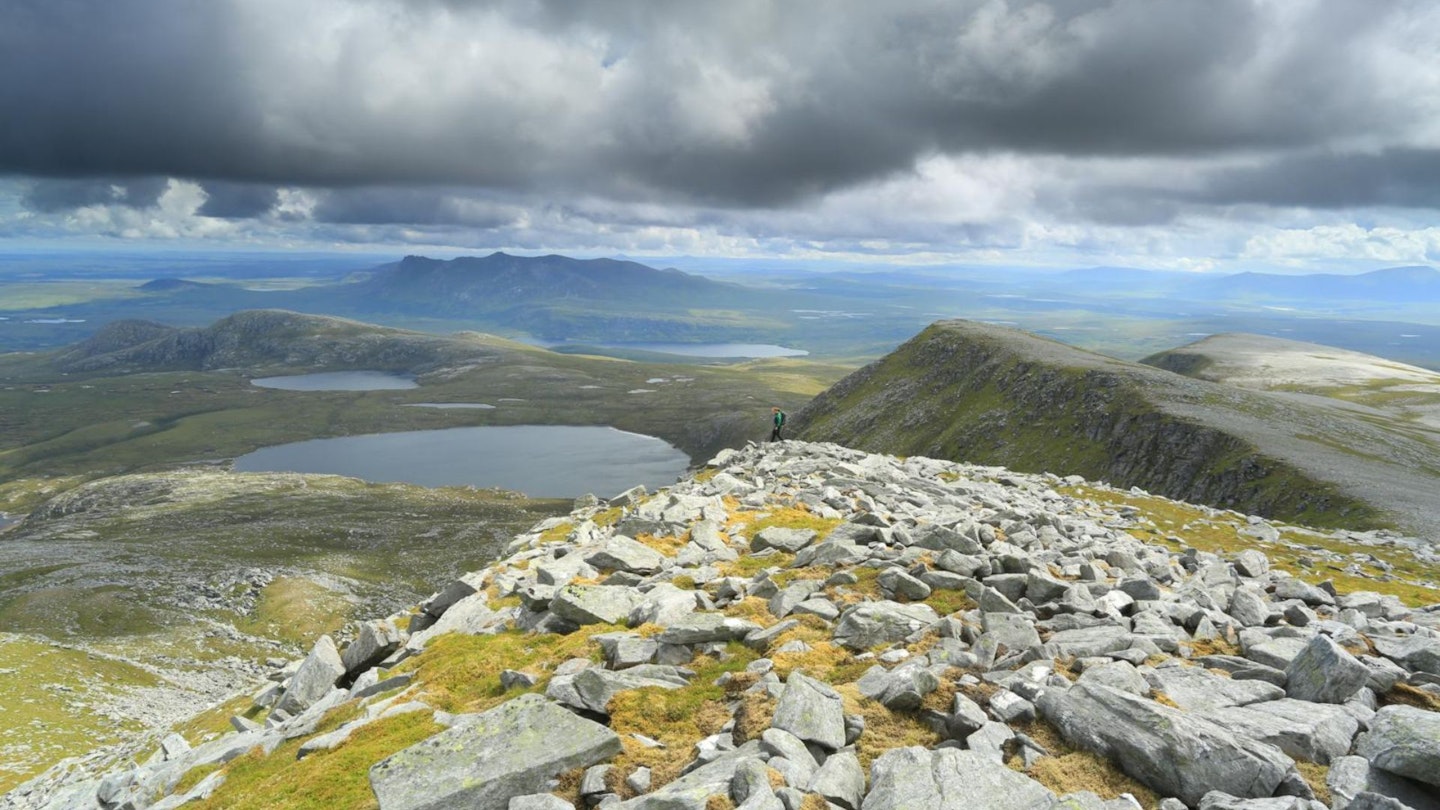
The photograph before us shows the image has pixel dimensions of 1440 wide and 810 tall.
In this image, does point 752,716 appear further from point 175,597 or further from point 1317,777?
point 175,597

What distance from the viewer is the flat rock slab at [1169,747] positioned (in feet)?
38.8

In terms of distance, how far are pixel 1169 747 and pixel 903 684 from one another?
4.96 meters

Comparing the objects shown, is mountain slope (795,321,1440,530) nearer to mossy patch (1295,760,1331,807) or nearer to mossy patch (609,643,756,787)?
mossy patch (1295,760,1331,807)

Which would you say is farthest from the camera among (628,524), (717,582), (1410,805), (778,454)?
(778,454)

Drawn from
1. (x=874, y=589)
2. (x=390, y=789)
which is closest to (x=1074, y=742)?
(x=874, y=589)

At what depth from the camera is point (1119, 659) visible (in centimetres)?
1648

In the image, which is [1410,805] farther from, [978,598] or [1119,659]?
[978,598]

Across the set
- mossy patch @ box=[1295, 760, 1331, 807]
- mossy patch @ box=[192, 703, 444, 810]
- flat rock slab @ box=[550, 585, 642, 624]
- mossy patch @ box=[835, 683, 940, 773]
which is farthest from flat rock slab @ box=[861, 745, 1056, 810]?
flat rock slab @ box=[550, 585, 642, 624]

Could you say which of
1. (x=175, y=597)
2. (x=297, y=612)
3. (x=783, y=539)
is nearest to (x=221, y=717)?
(x=783, y=539)

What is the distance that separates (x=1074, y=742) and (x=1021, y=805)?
2.64m

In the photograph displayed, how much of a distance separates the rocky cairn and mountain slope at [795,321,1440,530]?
7704cm

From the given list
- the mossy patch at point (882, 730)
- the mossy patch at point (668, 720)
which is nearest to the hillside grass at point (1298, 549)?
the mossy patch at point (882, 730)

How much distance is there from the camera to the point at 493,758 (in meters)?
14.1

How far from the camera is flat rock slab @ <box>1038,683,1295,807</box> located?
11812 mm
